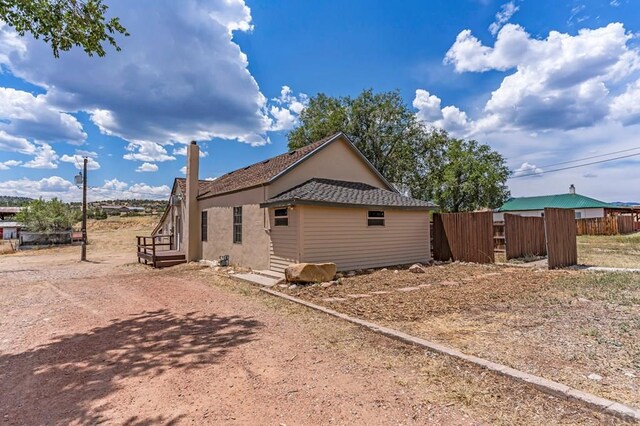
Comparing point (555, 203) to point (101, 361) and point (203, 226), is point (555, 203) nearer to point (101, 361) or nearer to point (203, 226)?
point (203, 226)

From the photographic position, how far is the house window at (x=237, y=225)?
13.6 meters

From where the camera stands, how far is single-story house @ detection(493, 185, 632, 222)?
38.9 metres

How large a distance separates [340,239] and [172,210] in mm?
13497

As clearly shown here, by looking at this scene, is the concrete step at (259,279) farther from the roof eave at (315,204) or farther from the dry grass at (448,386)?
the dry grass at (448,386)

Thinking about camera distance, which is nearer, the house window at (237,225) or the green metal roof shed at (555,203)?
the house window at (237,225)

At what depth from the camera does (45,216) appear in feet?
92.9

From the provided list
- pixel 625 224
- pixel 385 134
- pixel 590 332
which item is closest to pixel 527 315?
pixel 590 332

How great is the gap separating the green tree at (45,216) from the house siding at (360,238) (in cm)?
2737

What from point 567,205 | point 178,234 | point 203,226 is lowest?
point 178,234

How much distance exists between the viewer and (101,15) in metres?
7.17

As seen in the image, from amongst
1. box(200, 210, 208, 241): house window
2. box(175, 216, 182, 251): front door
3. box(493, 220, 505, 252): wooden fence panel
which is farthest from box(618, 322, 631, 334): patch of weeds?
box(175, 216, 182, 251): front door

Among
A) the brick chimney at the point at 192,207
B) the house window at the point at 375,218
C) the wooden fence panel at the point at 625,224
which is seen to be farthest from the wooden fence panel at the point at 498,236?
the wooden fence panel at the point at 625,224

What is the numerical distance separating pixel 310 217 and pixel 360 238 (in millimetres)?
2411

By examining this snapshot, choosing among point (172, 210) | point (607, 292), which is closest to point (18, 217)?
point (172, 210)
